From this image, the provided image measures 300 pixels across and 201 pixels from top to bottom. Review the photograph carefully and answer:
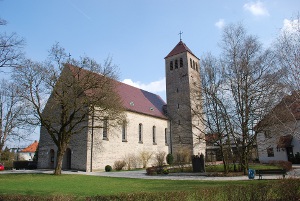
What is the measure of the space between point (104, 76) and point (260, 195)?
18.1 metres

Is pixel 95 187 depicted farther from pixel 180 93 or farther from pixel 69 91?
pixel 180 93

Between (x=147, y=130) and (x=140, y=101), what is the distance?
4950 mm

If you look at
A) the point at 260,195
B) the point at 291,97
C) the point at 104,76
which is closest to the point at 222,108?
the point at 291,97

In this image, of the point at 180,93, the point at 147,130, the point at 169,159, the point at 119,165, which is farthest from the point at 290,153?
the point at 119,165

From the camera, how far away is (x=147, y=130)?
37531 mm

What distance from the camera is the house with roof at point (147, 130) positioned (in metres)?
28.3

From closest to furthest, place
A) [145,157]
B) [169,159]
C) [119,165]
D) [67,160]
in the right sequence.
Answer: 1. [119,165]
2. [67,160]
3. [145,157]
4. [169,159]

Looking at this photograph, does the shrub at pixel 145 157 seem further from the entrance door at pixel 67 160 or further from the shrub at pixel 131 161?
the entrance door at pixel 67 160

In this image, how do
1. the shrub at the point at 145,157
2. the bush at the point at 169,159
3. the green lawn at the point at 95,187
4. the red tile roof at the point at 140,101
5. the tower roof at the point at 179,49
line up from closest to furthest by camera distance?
the green lawn at the point at 95,187 < the shrub at the point at 145,157 < the red tile roof at the point at 140,101 < the bush at the point at 169,159 < the tower roof at the point at 179,49

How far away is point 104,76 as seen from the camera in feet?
78.1

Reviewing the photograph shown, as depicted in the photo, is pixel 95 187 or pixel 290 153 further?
pixel 290 153

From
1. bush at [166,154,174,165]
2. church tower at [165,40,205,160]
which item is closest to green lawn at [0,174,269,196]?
bush at [166,154,174,165]

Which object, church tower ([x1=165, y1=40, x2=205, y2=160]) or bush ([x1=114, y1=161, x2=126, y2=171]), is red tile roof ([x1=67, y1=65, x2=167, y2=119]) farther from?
bush ([x1=114, y1=161, x2=126, y2=171])

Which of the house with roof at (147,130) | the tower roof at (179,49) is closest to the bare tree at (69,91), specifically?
the house with roof at (147,130)
